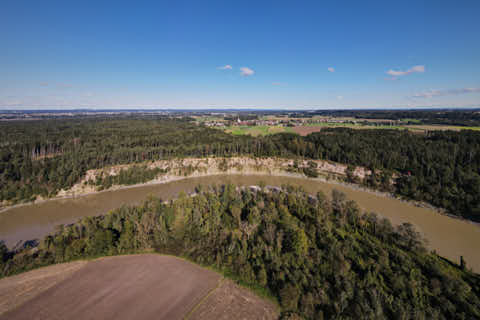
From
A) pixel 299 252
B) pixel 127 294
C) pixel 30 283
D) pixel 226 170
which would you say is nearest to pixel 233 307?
pixel 299 252

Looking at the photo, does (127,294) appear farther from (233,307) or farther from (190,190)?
(190,190)

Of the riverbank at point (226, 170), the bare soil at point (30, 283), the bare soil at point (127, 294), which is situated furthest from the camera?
the riverbank at point (226, 170)

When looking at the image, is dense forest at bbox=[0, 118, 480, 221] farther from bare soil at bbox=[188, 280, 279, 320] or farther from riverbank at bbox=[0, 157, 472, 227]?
bare soil at bbox=[188, 280, 279, 320]

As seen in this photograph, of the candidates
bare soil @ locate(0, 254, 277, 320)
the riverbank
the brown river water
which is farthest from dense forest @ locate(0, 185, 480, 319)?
the riverbank

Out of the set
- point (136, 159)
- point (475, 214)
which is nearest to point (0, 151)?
point (136, 159)

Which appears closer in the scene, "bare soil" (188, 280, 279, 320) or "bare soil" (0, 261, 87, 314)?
"bare soil" (188, 280, 279, 320)

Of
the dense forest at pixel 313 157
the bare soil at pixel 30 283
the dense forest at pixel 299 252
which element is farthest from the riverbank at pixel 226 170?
the bare soil at pixel 30 283

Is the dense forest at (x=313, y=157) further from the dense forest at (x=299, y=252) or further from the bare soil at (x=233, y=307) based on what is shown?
the bare soil at (x=233, y=307)
